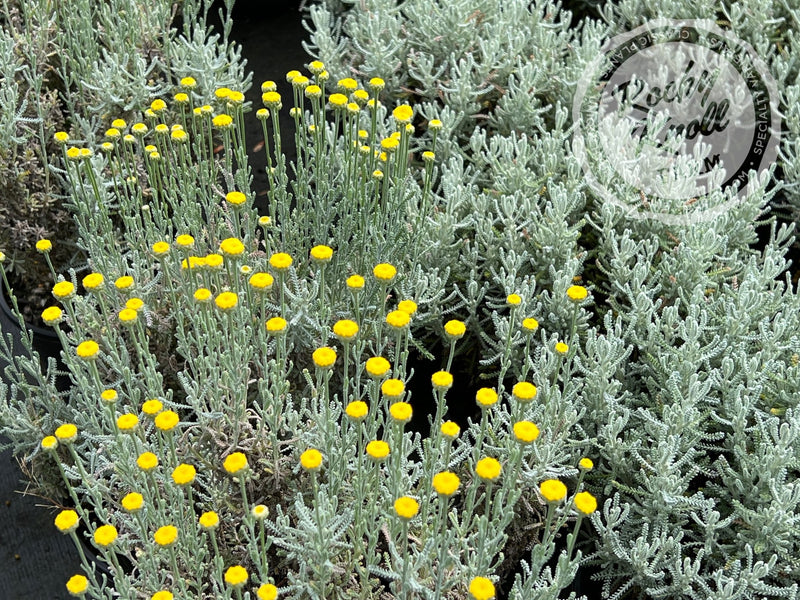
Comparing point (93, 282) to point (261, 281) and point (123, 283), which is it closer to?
point (123, 283)

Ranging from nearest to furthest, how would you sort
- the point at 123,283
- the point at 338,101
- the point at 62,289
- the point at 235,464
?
the point at 235,464
the point at 62,289
the point at 123,283
the point at 338,101

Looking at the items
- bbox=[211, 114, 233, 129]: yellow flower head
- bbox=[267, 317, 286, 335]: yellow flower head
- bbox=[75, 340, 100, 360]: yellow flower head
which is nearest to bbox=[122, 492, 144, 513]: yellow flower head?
bbox=[75, 340, 100, 360]: yellow flower head

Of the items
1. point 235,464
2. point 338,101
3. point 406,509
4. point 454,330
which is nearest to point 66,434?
point 235,464

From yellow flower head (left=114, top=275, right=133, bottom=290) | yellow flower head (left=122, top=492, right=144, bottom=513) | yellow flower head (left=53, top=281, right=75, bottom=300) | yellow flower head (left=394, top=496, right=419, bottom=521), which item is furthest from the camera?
yellow flower head (left=114, top=275, right=133, bottom=290)

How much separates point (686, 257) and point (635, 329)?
27cm

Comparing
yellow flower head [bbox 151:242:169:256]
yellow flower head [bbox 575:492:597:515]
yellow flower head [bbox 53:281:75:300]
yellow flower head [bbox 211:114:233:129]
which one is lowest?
yellow flower head [bbox 575:492:597:515]

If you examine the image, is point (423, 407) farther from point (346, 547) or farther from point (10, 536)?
point (10, 536)

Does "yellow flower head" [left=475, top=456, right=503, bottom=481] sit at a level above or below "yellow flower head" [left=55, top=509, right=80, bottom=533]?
above

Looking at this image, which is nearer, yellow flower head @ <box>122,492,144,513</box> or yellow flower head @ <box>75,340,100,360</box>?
yellow flower head @ <box>122,492,144,513</box>

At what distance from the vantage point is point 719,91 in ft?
10.1

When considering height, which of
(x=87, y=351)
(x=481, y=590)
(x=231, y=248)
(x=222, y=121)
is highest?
(x=222, y=121)

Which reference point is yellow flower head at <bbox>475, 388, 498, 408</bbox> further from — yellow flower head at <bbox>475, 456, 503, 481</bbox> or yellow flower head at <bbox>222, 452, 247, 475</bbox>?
yellow flower head at <bbox>222, 452, 247, 475</bbox>

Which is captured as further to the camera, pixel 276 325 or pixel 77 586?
pixel 276 325

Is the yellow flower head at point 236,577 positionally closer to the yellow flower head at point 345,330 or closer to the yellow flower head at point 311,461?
the yellow flower head at point 311,461
